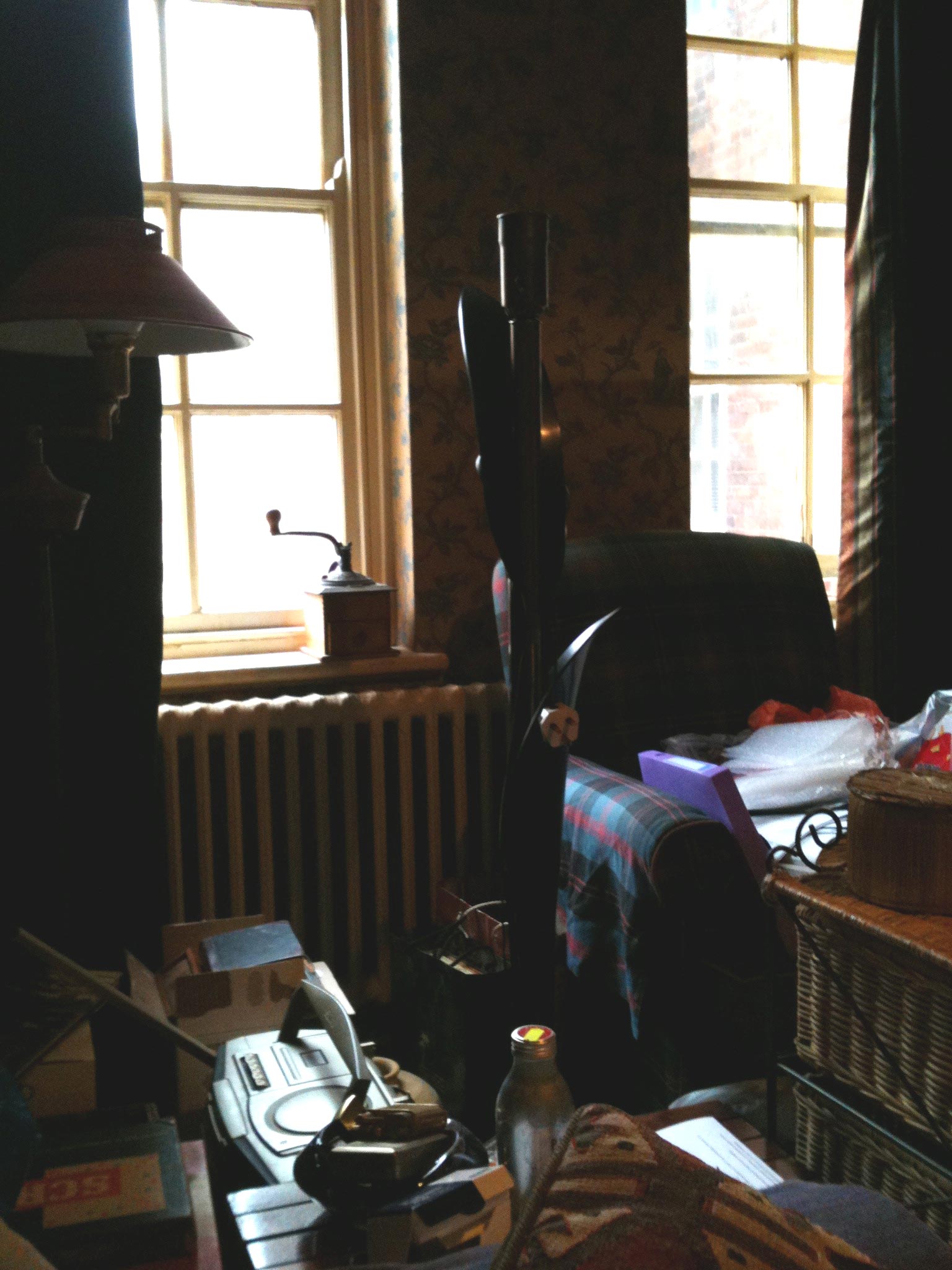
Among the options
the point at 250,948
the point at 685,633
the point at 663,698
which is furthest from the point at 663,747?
the point at 250,948

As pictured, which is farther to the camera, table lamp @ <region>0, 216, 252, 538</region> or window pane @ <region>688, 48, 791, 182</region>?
window pane @ <region>688, 48, 791, 182</region>

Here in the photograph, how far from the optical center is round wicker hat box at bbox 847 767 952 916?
3.33 ft

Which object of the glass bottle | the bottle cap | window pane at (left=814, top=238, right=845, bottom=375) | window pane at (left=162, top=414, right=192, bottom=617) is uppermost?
window pane at (left=814, top=238, right=845, bottom=375)

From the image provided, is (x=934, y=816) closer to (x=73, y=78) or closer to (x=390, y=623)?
(x=390, y=623)

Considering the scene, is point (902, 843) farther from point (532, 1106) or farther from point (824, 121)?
point (824, 121)

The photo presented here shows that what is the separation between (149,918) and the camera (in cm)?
208

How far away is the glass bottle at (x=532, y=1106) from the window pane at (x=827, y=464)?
88.1 inches

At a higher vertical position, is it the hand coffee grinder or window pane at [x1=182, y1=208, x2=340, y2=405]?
window pane at [x1=182, y1=208, x2=340, y2=405]

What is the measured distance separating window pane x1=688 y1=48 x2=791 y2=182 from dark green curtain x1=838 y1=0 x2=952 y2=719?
0.71ft

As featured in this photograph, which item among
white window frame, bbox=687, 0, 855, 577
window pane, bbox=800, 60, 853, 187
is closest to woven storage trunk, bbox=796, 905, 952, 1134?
white window frame, bbox=687, 0, 855, 577

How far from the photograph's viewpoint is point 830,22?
2820 millimetres

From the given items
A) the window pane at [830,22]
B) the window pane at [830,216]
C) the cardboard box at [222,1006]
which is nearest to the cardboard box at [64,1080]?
the cardboard box at [222,1006]

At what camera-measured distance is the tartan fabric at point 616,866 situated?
1581 mm

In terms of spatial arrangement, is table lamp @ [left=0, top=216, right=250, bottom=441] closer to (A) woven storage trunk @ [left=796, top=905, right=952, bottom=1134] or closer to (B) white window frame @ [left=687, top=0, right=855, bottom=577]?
(A) woven storage trunk @ [left=796, top=905, right=952, bottom=1134]
